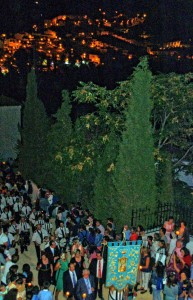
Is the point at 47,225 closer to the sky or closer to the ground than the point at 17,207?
closer to the ground

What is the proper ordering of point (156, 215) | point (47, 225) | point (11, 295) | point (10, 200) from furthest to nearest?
point (10, 200) < point (156, 215) < point (47, 225) < point (11, 295)

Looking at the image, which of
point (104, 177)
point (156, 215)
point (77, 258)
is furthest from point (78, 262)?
point (104, 177)

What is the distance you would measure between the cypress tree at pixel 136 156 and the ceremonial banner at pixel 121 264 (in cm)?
603

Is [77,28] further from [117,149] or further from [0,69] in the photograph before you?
[117,149]

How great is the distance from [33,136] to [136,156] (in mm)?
9006

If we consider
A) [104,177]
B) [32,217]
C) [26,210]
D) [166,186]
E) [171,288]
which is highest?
[104,177]

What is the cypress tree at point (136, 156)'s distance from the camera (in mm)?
17422

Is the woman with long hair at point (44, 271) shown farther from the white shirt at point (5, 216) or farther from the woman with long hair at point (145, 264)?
Result: the white shirt at point (5, 216)

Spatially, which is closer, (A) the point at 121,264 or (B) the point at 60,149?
(A) the point at 121,264

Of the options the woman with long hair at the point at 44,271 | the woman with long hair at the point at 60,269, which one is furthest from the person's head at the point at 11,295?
the woman with long hair at the point at 60,269

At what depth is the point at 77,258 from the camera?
12.1 m

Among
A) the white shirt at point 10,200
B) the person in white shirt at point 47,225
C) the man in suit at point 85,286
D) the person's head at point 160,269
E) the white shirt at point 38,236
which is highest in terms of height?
the white shirt at point 10,200

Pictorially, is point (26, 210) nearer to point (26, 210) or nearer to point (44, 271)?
point (26, 210)

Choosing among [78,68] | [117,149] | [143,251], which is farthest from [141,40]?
[143,251]
